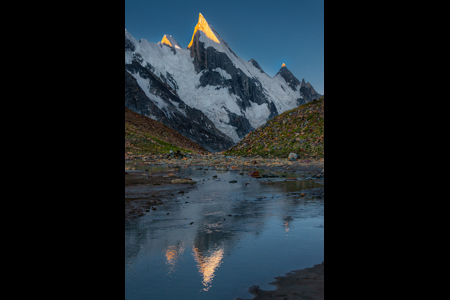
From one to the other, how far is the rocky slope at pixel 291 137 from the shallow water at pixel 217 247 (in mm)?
23270

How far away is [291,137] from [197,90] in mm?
135288

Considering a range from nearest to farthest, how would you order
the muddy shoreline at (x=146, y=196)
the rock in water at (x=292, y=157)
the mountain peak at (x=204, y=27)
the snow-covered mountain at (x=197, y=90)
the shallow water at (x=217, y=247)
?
the shallow water at (x=217, y=247) < the muddy shoreline at (x=146, y=196) < the rock in water at (x=292, y=157) < the snow-covered mountain at (x=197, y=90) < the mountain peak at (x=204, y=27)

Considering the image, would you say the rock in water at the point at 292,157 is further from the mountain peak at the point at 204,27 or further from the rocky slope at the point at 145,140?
the mountain peak at the point at 204,27

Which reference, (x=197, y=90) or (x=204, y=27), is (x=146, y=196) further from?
(x=204, y=27)

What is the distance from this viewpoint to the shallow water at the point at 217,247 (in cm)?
430

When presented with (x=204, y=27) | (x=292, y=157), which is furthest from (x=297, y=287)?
(x=204, y=27)

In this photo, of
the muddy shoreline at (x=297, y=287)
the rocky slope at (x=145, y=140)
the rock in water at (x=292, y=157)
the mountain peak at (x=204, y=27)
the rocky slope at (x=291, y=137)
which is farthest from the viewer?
the mountain peak at (x=204, y=27)

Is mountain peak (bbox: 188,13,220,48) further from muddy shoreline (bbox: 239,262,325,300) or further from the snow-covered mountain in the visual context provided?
muddy shoreline (bbox: 239,262,325,300)

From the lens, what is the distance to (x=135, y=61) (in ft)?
481

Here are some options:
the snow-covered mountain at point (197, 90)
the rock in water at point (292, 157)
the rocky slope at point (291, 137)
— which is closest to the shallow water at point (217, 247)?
the rock in water at point (292, 157)

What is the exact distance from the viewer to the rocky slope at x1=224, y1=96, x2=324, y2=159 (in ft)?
110

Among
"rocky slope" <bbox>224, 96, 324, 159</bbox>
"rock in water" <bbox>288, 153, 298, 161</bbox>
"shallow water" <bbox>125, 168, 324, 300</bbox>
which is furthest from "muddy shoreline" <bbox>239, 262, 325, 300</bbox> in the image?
"rock in water" <bbox>288, 153, 298, 161</bbox>
